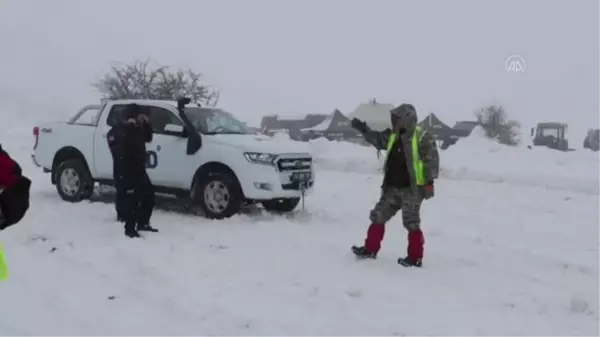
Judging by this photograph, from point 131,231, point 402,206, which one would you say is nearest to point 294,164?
Result: point 131,231

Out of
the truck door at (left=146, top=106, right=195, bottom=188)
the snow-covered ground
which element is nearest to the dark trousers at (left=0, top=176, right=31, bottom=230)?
the snow-covered ground

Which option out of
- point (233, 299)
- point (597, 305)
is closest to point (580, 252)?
point (597, 305)

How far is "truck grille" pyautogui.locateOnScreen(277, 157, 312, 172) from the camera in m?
9.83

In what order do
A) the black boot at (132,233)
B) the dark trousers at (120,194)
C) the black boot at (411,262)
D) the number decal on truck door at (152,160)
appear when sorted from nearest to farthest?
the black boot at (411,262) → the black boot at (132,233) → the dark trousers at (120,194) → the number decal on truck door at (152,160)

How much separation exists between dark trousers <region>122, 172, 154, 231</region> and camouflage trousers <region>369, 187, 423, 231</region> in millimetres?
3003

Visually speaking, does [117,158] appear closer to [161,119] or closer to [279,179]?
[161,119]

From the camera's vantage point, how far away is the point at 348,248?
8.09m

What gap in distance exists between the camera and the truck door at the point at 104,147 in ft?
35.2

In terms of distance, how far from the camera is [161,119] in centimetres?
1048

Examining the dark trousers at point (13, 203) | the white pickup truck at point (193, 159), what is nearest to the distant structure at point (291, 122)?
the white pickup truck at point (193, 159)

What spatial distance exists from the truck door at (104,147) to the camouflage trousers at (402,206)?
5.13 m

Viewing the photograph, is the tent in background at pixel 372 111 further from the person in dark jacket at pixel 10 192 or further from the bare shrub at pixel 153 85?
the person in dark jacket at pixel 10 192

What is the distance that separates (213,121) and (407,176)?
4.39 meters

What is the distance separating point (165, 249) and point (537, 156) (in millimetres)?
15179
